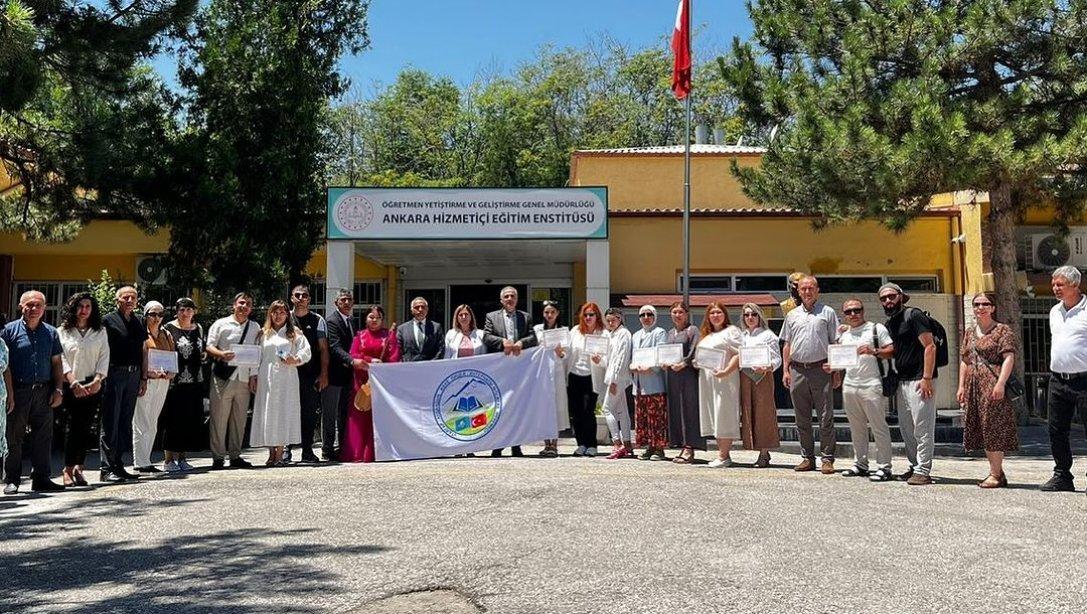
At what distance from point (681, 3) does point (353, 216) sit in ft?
24.4

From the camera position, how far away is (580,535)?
5.50m

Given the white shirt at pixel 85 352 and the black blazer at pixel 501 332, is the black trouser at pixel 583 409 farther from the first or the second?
the white shirt at pixel 85 352

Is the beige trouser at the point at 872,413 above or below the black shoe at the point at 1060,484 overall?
above

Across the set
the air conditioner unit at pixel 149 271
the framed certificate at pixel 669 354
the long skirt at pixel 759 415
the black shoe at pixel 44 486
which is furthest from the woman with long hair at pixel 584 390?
the air conditioner unit at pixel 149 271

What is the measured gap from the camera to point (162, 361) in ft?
29.2

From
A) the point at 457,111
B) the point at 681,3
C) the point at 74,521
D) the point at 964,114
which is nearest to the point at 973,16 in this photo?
the point at 964,114

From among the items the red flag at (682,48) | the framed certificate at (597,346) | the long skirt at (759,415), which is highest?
the red flag at (682,48)

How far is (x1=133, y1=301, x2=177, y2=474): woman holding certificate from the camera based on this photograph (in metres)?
8.84

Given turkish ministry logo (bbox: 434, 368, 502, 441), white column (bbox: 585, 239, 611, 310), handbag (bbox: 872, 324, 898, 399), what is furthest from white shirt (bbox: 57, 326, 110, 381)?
white column (bbox: 585, 239, 611, 310)

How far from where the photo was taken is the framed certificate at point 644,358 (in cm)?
996

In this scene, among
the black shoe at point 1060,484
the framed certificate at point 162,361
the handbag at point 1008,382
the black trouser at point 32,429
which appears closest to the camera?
the black shoe at point 1060,484

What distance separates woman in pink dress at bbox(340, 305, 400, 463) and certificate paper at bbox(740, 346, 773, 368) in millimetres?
3861

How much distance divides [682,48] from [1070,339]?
11.3 meters

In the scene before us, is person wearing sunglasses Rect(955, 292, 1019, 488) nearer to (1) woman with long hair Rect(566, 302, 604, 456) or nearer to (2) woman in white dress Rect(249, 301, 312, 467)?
(1) woman with long hair Rect(566, 302, 604, 456)
